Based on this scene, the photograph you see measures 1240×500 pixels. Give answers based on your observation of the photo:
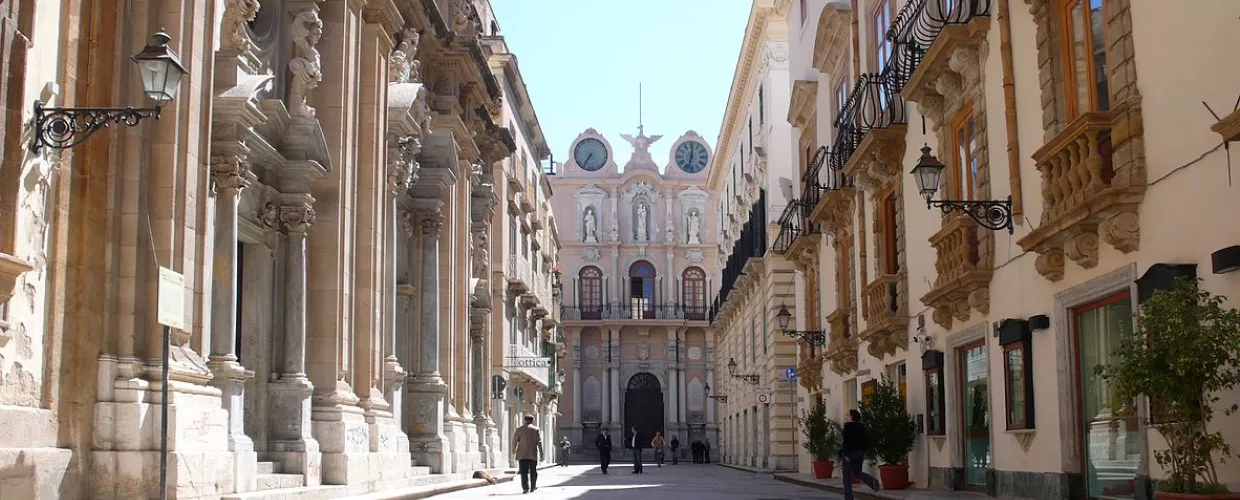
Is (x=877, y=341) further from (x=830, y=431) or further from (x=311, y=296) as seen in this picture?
(x=311, y=296)

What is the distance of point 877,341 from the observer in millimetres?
23312

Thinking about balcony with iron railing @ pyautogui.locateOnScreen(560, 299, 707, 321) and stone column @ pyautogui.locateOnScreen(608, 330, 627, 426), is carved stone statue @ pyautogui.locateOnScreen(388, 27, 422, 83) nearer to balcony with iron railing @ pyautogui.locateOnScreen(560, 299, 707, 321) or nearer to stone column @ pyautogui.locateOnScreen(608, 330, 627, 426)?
stone column @ pyautogui.locateOnScreen(608, 330, 627, 426)

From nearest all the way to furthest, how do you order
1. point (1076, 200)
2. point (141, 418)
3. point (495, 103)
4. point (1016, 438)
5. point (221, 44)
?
point (141, 418) → point (1076, 200) → point (221, 44) → point (1016, 438) → point (495, 103)

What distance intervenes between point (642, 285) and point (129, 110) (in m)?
66.2

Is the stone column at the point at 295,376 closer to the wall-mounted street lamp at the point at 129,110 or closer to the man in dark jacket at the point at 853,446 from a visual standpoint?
the man in dark jacket at the point at 853,446

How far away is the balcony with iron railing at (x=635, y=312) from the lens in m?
73.4

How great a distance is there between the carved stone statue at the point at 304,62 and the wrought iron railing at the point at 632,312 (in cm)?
5559

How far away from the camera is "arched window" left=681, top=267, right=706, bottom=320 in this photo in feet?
246

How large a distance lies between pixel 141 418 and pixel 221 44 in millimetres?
4912

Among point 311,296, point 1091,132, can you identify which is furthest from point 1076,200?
point 311,296

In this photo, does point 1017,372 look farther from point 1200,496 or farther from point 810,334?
point 810,334

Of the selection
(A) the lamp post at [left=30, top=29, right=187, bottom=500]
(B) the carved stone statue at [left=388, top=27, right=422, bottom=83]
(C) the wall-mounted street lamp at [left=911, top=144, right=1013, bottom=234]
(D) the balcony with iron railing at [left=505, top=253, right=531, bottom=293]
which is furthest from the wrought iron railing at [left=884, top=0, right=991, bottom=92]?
(D) the balcony with iron railing at [left=505, top=253, right=531, bottom=293]

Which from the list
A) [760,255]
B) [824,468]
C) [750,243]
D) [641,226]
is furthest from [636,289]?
[824,468]

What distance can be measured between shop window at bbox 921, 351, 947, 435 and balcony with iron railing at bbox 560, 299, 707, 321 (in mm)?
52808
